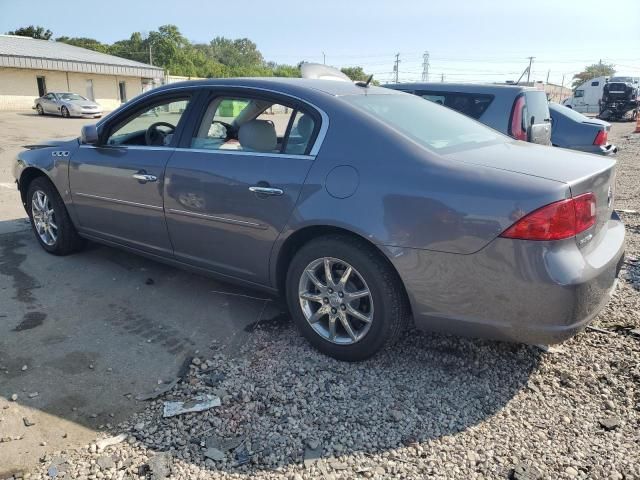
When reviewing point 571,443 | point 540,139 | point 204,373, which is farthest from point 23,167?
point 540,139

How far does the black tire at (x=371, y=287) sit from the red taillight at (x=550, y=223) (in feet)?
2.25

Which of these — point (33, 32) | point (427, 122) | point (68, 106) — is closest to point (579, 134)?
point (427, 122)

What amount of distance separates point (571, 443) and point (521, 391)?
1.42 ft

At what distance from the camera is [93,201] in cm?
430

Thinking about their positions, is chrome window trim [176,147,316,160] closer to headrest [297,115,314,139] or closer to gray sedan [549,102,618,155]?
headrest [297,115,314,139]

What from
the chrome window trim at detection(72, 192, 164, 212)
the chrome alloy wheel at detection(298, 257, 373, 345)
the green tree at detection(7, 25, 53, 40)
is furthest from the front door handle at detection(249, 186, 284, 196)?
the green tree at detection(7, 25, 53, 40)

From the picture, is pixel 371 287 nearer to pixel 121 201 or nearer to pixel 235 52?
pixel 121 201

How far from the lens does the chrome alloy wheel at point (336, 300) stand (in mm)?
2963

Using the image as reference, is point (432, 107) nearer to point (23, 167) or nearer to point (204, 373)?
point (204, 373)

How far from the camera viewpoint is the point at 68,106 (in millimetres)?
29344

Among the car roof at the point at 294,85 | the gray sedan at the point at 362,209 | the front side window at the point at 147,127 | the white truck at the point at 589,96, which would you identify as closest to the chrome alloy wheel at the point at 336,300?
the gray sedan at the point at 362,209

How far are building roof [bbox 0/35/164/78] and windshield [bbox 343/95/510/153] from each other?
37478 mm

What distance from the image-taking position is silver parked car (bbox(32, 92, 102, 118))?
29406 millimetres

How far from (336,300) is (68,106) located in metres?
31.2
